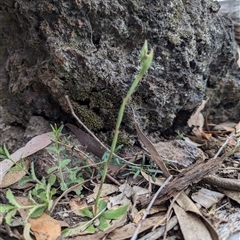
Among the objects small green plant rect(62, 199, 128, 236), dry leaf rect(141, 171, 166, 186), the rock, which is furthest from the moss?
small green plant rect(62, 199, 128, 236)

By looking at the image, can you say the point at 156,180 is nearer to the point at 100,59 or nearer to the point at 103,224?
the point at 103,224

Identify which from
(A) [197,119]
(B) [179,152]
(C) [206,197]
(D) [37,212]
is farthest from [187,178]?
(A) [197,119]

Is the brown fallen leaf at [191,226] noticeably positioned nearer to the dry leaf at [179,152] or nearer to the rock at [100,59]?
the dry leaf at [179,152]

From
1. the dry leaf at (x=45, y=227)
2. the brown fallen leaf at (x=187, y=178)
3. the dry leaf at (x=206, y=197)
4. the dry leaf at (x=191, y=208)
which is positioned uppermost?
the brown fallen leaf at (x=187, y=178)

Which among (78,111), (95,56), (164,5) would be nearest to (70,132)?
(78,111)

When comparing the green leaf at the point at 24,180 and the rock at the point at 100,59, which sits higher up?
the rock at the point at 100,59

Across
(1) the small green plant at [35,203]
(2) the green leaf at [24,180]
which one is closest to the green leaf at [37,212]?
(1) the small green plant at [35,203]

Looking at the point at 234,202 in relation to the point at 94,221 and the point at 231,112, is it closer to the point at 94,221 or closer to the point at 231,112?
the point at 94,221

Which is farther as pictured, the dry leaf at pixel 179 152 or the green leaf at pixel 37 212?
the dry leaf at pixel 179 152
